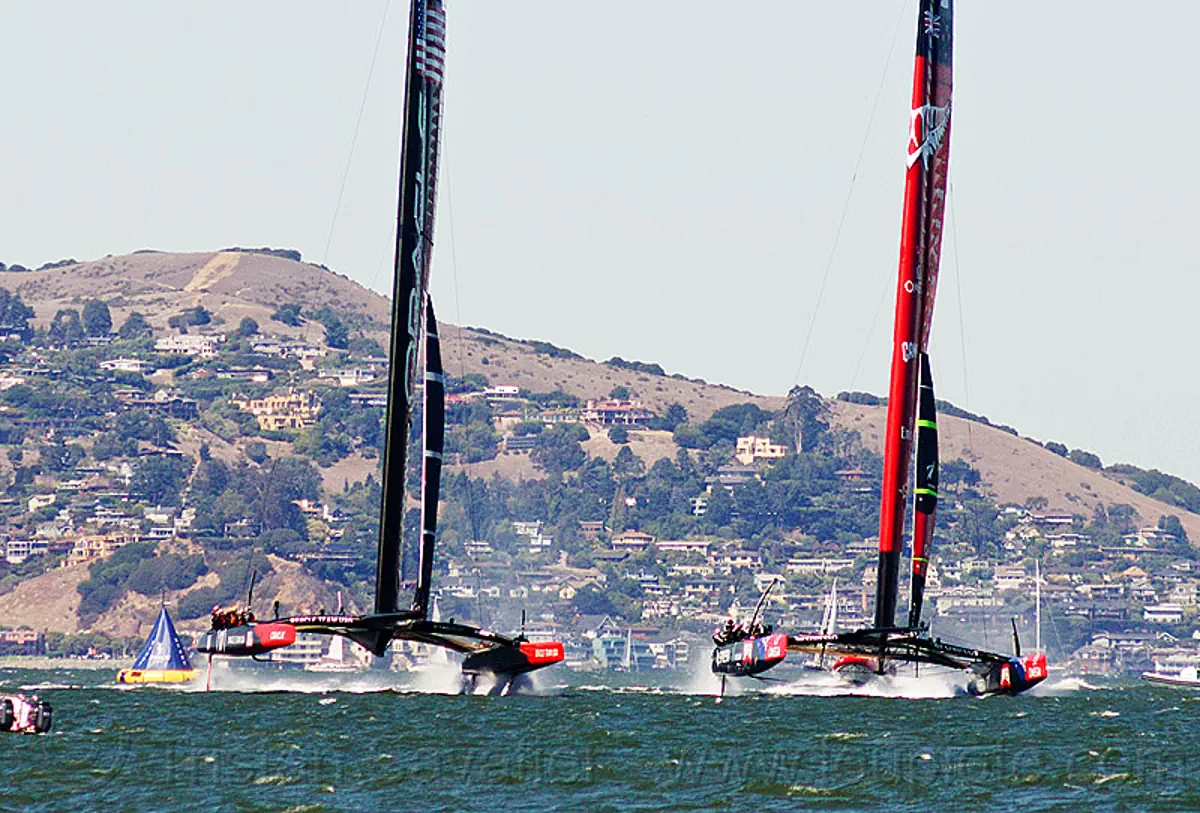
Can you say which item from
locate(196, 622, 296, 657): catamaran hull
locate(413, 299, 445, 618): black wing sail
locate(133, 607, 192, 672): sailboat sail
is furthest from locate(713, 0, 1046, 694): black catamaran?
locate(133, 607, 192, 672): sailboat sail

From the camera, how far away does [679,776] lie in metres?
49.7

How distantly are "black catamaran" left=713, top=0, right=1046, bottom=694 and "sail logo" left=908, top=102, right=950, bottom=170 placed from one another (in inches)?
1.2

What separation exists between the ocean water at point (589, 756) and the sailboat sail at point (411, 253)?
16.4ft

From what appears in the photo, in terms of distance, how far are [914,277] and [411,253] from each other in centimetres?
1508

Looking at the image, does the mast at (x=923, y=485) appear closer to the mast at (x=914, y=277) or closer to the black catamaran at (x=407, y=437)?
the mast at (x=914, y=277)

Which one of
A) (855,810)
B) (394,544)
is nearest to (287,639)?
(394,544)

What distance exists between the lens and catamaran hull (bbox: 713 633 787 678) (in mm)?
73062

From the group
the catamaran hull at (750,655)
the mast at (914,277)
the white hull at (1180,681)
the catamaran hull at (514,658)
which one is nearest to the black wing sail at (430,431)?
the catamaran hull at (514,658)

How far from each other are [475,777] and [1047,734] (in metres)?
20.3

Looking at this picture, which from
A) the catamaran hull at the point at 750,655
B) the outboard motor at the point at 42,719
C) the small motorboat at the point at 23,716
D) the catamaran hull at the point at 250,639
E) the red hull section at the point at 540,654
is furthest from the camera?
the red hull section at the point at 540,654

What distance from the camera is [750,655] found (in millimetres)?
74562

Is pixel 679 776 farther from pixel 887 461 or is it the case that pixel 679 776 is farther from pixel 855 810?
pixel 887 461

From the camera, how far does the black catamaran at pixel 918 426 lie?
247 ft

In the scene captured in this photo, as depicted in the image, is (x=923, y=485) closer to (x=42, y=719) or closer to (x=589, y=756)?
(x=589, y=756)
